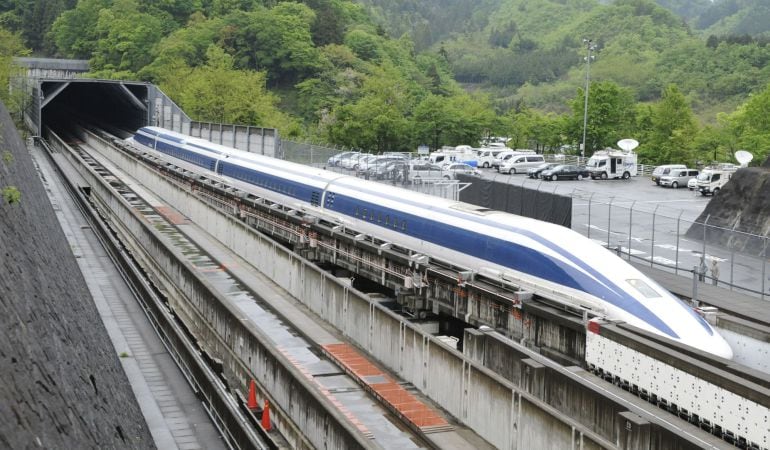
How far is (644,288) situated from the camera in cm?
2227

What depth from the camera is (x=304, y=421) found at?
63.5 ft

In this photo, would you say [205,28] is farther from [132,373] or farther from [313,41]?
[132,373]

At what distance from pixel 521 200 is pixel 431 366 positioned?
19.9 meters

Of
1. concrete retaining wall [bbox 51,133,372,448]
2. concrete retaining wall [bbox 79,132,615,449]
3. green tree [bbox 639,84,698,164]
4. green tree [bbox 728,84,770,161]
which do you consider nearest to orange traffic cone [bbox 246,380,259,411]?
concrete retaining wall [bbox 51,133,372,448]

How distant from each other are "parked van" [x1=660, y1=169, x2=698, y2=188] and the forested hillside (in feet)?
57.1

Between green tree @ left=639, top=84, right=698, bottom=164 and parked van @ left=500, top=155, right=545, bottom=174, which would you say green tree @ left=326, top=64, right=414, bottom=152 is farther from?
green tree @ left=639, top=84, right=698, bottom=164

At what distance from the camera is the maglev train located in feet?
70.9

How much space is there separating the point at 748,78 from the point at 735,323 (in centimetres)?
14798

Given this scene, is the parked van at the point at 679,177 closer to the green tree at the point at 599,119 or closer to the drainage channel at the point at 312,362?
the green tree at the point at 599,119

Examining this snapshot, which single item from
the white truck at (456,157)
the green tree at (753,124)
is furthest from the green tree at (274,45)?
the green tree at (753,124)

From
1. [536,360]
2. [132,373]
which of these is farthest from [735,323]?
[132,373]

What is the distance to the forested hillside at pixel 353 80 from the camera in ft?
291

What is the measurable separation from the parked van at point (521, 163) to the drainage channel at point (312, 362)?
36189mm

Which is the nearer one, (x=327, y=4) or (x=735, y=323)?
(x=735, y=323)
